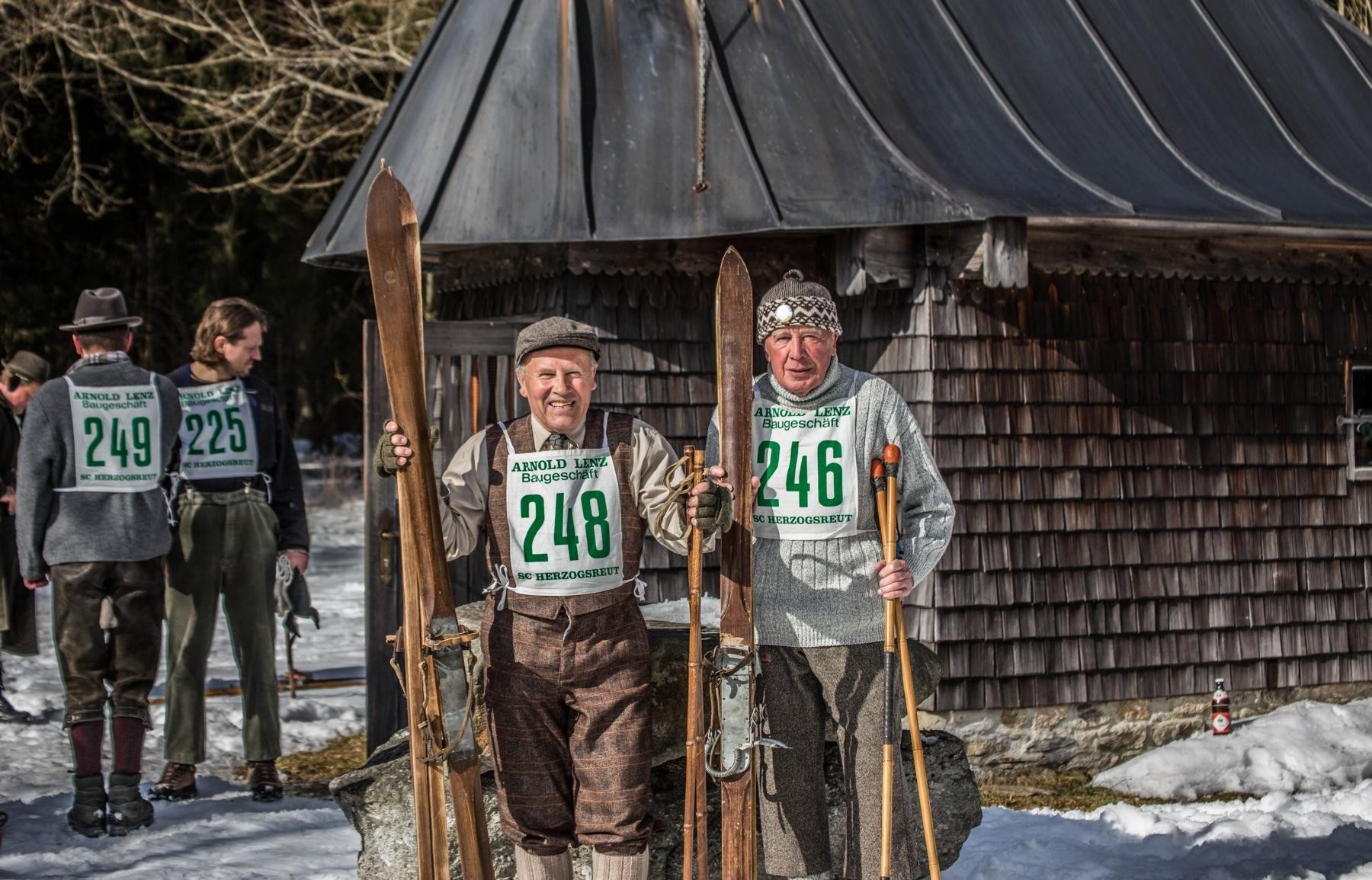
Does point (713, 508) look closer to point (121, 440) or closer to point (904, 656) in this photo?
point (904, 656)

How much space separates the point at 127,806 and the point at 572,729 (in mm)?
2319

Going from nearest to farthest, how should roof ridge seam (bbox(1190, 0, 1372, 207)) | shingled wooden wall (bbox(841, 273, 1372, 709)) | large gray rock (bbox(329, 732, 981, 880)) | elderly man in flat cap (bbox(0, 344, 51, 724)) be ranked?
large gray rock (bbox(329, 732, 981, 880)), shingled wooden wall (bbox(841, 273, 1372, 709)), elderly man in flat cap (bbox(0, 344, 51, 724)), roof ridge seam (bbox(1190, 0, 1372, 207))

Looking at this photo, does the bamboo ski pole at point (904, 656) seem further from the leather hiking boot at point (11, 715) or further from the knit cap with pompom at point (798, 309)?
the leather hiking boot at point (11, 715)

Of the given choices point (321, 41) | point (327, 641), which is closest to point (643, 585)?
point (327, 641)

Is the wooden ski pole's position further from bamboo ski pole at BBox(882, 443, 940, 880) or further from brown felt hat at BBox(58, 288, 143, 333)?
brown felt hat at BBox(58, 288, 143, 333)

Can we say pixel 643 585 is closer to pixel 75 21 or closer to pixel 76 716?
pixel 76 716

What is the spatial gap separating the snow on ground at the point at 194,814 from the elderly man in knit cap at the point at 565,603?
1423 millimetres

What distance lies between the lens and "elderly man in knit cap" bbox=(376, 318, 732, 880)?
12.2ft

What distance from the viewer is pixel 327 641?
34.6ft

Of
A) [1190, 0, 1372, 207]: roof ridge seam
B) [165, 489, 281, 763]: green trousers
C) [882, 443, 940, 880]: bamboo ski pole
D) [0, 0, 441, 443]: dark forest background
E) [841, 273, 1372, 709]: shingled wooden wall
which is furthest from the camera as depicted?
[0, 0, 441, 443]: dark forest background

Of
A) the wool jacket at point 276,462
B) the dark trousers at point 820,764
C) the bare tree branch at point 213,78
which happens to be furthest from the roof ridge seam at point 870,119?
the bare tree branch at point 213,78

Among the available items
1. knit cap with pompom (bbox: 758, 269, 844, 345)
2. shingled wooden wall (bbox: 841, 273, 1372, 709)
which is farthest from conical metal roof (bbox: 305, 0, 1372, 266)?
knit cap with pompom (bbox: 758, 269, 844, 345)

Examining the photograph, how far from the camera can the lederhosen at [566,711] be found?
3727 millimetres

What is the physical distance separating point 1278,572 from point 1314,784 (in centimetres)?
130
